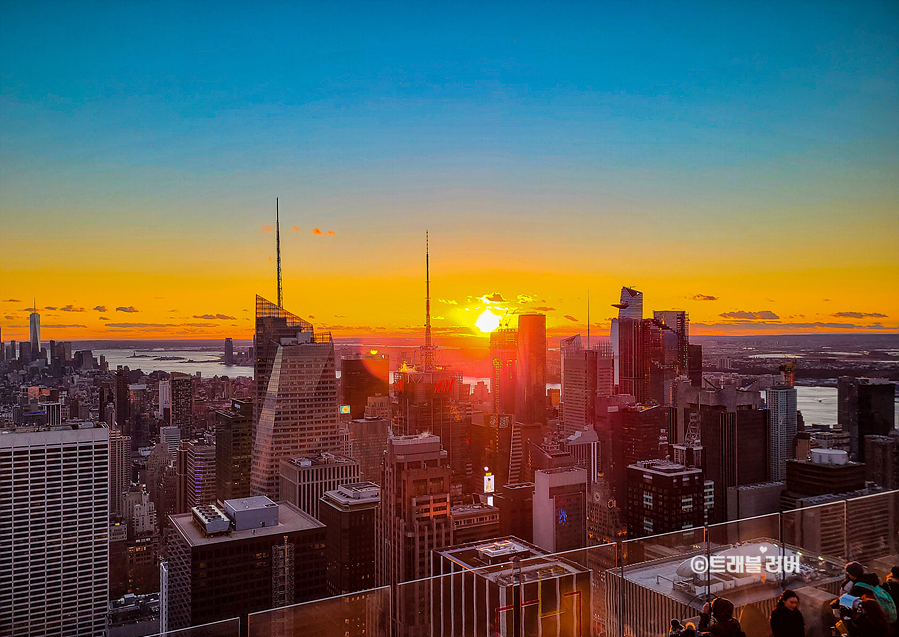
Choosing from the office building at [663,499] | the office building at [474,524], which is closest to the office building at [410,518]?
the office building at [474,524]

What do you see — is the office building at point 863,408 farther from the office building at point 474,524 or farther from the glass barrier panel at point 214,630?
the glass barrier panel at point 214,630

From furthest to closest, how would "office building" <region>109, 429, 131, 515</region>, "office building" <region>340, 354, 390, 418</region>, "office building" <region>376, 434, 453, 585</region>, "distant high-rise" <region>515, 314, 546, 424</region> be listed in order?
"distant high-rise" <region>515, 314, 546, 424</region> → "office building" <region>340, 354, 390, 418</region> → "office building" <region>109, 429, 131, 515</region> → "office building" <region>376, 434, 453, 585</region>

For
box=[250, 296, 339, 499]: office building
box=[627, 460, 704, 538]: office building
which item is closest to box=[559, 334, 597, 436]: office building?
box=[627, 460, 704, 538]: office building

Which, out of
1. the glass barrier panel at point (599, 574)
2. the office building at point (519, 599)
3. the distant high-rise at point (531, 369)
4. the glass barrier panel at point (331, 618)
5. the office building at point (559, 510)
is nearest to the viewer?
the glass barrier panel at point (331, 618)

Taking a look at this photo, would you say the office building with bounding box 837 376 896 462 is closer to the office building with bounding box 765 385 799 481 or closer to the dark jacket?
the office building with bounding box 765 385 799 481

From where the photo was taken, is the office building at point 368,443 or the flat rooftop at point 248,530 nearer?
the flat rooftop at point 248,530

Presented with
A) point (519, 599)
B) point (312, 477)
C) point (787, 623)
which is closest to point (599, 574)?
point (519, 599)

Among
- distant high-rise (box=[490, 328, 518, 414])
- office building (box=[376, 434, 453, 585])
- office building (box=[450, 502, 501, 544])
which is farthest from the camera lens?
distant high-rise (box=[490, 328, 518, 414])
